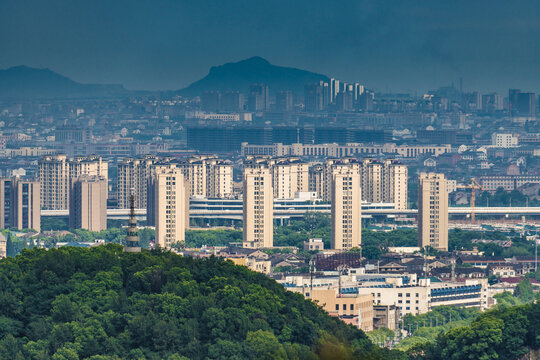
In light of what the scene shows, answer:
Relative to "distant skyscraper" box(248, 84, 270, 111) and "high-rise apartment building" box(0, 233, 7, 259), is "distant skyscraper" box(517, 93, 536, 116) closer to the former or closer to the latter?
"distant skyscraper" box(248, 84, 270, 111)

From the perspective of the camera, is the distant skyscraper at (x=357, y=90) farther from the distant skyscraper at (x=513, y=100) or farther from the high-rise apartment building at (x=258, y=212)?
the high-rise apartment building at (x=258, y=212)

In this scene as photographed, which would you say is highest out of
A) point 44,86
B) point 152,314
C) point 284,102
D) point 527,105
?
A: point 44,86

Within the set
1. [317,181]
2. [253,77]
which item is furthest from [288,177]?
[253,77]

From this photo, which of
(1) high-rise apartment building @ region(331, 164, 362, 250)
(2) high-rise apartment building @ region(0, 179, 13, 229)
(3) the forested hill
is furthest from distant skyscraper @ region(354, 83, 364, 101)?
(3) the forested hill

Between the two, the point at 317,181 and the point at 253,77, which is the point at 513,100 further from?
the point at 317,181

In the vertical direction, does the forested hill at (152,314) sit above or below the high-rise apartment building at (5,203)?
above

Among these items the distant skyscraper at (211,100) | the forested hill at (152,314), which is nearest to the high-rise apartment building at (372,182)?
the forested hill at (152,314)
